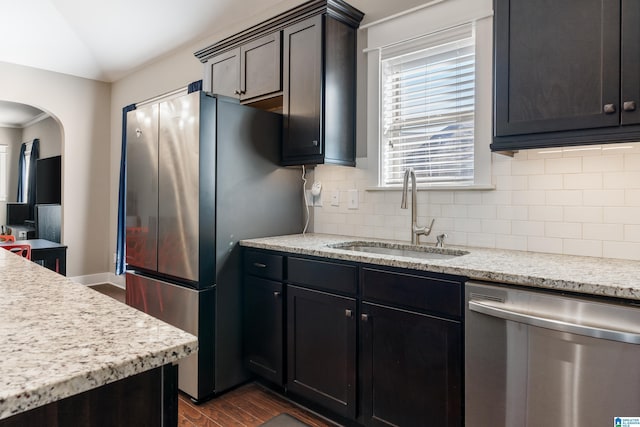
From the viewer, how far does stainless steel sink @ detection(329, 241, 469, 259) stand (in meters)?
2.19

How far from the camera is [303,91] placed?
2.62 meters

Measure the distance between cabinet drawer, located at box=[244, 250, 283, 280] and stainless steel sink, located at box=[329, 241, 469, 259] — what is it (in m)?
0.34

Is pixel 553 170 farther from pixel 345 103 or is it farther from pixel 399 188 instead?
pixel 345 103

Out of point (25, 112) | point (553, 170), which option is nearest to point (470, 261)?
point (553, 170)

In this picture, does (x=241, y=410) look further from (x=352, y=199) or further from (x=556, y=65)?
(x=556, y=65)

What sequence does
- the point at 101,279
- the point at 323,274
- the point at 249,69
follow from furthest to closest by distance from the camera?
the point at 101,279 < the point at 249,69 < the point at 323,274

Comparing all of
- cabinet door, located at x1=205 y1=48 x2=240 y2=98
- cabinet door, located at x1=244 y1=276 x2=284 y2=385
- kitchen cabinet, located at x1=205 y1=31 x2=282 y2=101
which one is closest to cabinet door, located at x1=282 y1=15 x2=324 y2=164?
kitchen cabinet, located at x1=205 y1=31 x2=282 y2=101

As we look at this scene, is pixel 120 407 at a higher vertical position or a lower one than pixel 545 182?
lower

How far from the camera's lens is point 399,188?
255 centimetres

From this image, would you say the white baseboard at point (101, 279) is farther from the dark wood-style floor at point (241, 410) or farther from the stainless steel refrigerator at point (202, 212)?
the dark wood-style floor at point (241, 410)

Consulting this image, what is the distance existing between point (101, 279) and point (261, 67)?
425 cm

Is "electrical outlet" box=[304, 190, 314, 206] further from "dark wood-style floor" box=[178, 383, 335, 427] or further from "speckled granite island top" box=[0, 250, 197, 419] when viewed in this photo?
"speckled granite island top" box=[0, 250, 197, 419]

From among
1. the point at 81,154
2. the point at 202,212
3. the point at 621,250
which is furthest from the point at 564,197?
the point at 81,154

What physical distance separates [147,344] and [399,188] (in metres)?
2.04
